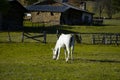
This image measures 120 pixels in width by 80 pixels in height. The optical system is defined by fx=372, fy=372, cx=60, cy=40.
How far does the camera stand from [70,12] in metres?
84.1

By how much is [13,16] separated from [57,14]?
17.5m

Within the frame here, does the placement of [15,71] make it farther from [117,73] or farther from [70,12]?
[70,12]

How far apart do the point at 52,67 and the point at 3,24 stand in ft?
137

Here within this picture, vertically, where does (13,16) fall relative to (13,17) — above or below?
above

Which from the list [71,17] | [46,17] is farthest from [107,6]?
[46,17]

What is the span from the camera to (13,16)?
6325 centimetres

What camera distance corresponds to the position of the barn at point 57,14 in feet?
260

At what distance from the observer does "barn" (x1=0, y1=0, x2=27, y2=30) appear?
199ft

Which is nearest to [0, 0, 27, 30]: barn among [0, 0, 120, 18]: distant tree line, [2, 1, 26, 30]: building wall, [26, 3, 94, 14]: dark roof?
[2, 1, 26, 30]: building wall

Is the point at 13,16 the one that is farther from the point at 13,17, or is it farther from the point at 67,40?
the point at 67,40

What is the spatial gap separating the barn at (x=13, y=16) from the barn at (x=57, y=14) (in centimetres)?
1555

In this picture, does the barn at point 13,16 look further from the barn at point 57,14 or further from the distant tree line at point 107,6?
the distant tree line at point 107,6

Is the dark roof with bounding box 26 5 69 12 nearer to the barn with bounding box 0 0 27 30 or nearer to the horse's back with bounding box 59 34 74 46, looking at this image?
the barn with bounding box 0 0 27 30

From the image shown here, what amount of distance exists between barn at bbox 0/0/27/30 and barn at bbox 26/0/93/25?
→ 51.0 feet
